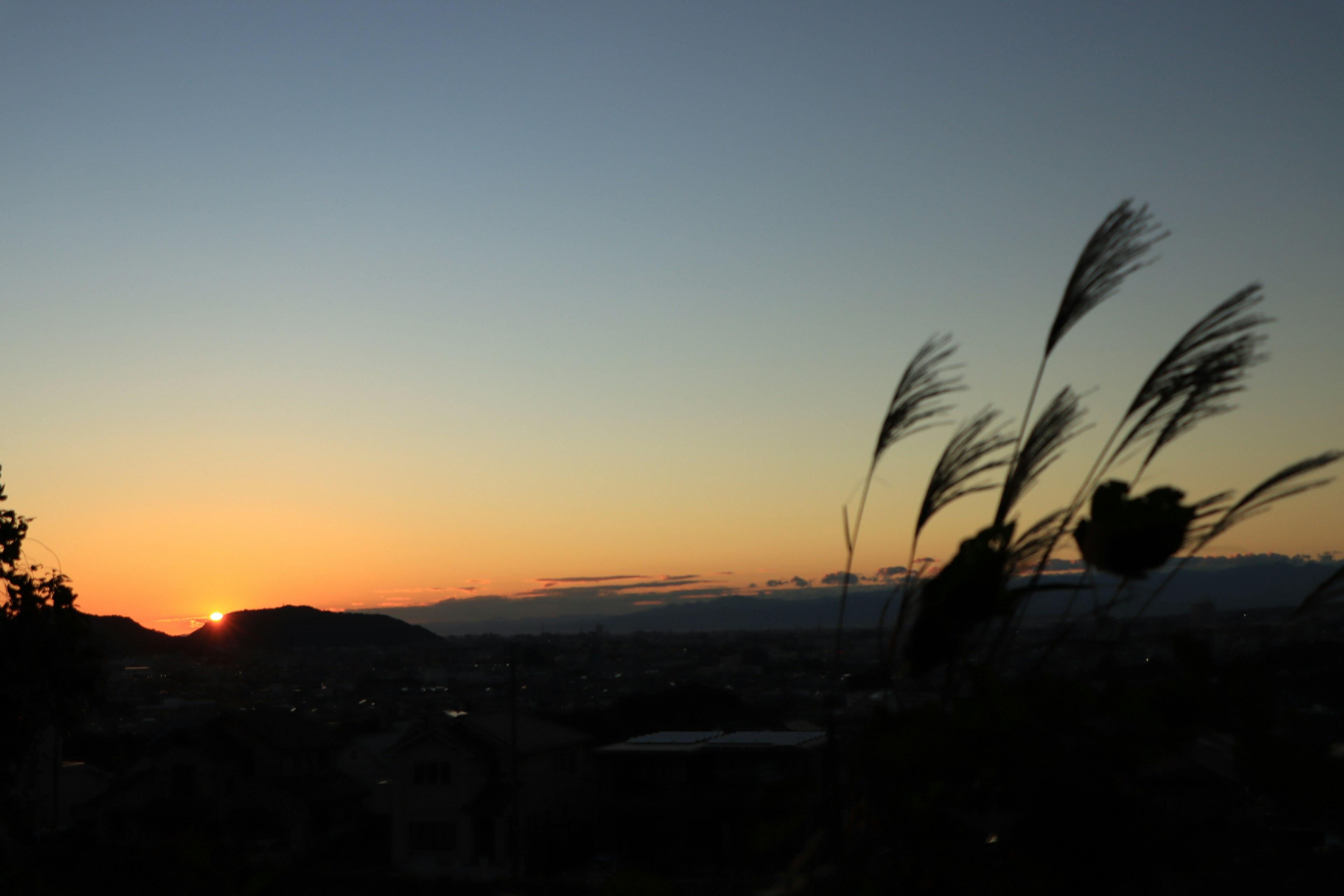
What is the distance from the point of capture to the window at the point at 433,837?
70.5 feet

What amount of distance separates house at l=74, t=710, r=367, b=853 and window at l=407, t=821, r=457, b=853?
145 inches

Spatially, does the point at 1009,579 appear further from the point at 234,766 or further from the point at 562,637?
the point at 562,637

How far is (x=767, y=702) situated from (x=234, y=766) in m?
25.9

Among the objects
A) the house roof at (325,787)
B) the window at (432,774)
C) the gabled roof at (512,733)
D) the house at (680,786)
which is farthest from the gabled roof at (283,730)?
the house at (680,786)

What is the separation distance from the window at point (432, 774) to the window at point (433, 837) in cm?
86

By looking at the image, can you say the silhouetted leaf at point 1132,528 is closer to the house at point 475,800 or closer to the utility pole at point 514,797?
the utility pole at point 514,797

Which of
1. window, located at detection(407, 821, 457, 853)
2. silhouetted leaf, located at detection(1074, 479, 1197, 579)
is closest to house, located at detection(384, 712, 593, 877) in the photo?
window, located at detection(407, 821, 457, 853)

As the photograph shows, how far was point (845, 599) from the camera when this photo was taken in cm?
168

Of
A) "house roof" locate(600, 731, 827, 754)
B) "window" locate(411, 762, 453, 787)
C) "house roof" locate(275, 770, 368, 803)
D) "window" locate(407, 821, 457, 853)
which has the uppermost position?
"house roof" locate(600, 731, 827, 754)

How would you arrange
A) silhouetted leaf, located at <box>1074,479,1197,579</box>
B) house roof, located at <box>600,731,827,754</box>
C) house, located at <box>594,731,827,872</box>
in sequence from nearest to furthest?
silhouetted leaf, located at <box>1074,479,1197,579</box> → house roof, located at <box>600,731,827,754</box> → house, located at <box>594,731,827,872</box>

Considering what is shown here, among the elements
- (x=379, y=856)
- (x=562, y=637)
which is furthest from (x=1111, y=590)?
(x=562, y=637)

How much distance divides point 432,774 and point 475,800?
1.34 metres

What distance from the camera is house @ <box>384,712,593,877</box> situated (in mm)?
20984

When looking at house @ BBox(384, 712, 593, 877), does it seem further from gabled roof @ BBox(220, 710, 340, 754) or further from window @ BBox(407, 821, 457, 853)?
gabled roof @ BBox(220, 710, 340, 754)
